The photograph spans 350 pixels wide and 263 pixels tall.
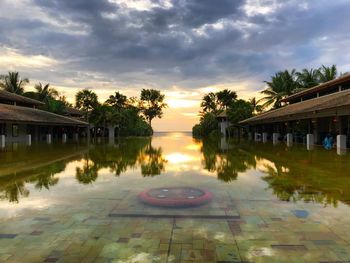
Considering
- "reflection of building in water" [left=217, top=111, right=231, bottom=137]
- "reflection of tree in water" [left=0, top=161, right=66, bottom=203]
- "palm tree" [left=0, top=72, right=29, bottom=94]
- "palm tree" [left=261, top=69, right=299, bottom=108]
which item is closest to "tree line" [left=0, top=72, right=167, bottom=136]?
"palm tree" [left=0, top=72, right=29, bottom=94]

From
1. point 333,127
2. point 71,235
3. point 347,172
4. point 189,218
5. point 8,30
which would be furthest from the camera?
point 333,127

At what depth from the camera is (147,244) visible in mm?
4805

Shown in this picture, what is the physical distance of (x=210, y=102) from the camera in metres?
76.2

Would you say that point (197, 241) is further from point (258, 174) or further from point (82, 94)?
point (82, 94)

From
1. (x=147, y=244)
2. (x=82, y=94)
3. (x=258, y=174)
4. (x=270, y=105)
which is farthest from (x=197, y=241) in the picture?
(x=82, y=94)

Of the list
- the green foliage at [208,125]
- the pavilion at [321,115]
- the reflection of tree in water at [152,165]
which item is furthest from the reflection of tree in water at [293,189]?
the green foliage at [208,125]

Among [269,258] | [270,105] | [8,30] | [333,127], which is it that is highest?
[8,30]

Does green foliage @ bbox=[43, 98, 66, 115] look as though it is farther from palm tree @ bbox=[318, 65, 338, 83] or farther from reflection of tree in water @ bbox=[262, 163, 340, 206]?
reflection of tree in water @ bbox=[262, 163, 340, 206]

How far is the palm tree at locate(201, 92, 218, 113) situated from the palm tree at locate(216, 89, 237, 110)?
3.91 feet

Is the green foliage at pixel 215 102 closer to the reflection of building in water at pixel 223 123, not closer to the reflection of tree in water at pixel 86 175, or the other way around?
the reflection of building in water at pixel 223 123

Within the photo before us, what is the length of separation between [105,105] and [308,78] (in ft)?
106

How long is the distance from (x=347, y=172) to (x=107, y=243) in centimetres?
1038

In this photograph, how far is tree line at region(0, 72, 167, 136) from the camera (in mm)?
48000

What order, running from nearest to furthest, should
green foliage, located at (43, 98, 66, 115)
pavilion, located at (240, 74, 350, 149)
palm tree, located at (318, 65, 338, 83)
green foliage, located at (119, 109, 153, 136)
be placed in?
pavilion, located at (240, 74, 350, 149) → palm tree, located at (318, 65, 338, 83) → green foliage, located at (43, 98, 66, 115) → green foliage, located at (119, 109, 153, 136)
